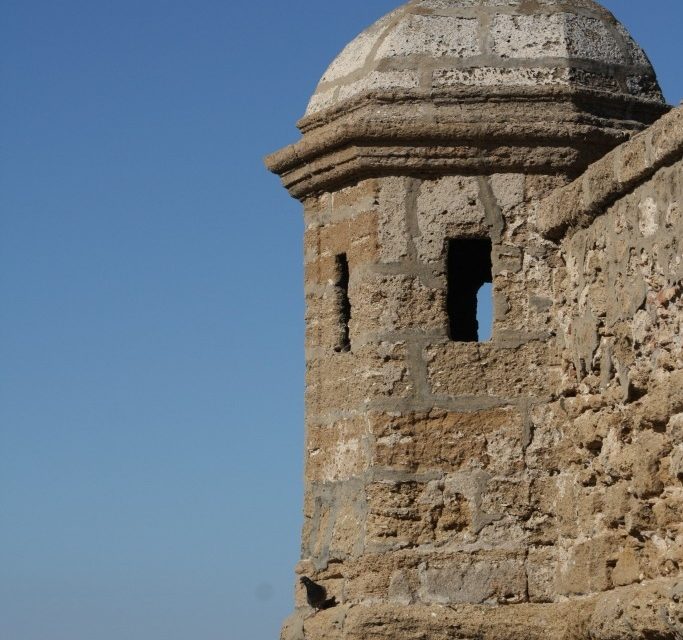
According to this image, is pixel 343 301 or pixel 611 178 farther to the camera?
pixel 343 301

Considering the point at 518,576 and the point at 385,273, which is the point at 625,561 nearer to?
the point at 518,576

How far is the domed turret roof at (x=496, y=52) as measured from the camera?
639 cm

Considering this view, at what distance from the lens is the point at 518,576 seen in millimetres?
6090

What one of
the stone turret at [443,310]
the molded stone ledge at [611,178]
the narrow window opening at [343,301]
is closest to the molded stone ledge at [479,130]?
the stone turret at [443,310]

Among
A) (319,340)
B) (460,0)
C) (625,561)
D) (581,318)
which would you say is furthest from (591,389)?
(460,0)

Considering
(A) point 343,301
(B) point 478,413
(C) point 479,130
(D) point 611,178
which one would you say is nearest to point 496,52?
(C) point 479,130

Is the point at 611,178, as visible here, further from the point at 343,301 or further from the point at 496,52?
the point at 343,301

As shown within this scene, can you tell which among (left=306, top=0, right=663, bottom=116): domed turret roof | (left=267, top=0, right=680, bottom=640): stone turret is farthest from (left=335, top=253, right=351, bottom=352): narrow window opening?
(left=306, top=0, right=663, bottom=116): domed turret roof

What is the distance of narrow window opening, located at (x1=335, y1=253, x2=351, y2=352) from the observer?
656cm

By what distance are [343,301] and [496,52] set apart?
1.07 meters

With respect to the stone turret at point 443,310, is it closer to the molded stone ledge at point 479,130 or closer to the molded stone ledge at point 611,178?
the molded stone ledge at point 479,130

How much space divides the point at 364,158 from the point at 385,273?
0.43 meters

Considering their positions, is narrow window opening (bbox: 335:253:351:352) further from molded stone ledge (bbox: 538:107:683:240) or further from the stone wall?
molded stone ledge (bbox: 538:107:683:240)

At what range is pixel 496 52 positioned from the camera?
6422 millimetres
